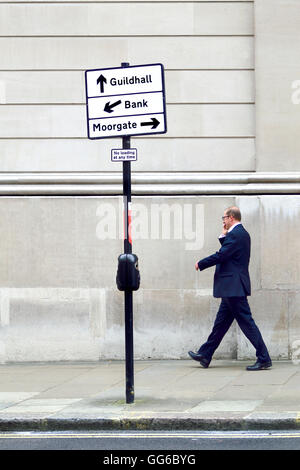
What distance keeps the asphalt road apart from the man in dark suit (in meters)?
2.99

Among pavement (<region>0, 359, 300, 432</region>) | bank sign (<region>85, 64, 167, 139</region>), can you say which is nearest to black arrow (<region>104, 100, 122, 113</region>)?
bank sign (<region>85, 64, 167, 139</region>)

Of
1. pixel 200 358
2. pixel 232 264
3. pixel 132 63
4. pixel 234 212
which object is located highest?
pixel 132 63

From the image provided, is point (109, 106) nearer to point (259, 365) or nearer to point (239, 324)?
point (239, 324)

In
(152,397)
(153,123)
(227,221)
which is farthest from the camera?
(227,221)

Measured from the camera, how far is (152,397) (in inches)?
330

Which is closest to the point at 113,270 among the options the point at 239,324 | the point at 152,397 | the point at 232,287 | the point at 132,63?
the point at 232,287

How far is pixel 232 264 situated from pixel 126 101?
9.30ft

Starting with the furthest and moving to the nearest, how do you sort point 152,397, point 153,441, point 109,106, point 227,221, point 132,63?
1. point 132,63
2. point 227,221
3. point 152,397
4. point 109,106
5. point 153,441

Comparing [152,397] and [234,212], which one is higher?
[234,212]

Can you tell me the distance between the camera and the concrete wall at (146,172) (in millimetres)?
11195

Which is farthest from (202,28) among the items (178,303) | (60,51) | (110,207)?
(178,303)

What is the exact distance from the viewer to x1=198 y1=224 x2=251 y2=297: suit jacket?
10.1 meters

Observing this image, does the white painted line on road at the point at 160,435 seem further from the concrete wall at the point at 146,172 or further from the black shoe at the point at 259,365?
the concrete wall at the point at 146,172

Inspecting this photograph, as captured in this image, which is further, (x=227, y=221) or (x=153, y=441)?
(x=227, y=221)
